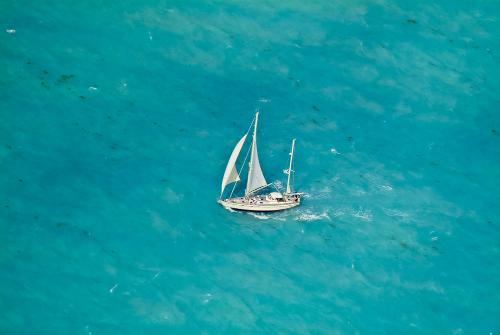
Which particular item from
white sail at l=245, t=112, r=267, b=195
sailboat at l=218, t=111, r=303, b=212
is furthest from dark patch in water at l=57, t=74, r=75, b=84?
white sail at l=245, t=112, r=267, b=195

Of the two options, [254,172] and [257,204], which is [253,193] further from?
[254,172]

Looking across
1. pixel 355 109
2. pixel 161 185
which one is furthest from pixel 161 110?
pixel 355 109

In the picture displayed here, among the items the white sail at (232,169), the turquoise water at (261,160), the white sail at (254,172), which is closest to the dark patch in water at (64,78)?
the turquoise water at (261,160)

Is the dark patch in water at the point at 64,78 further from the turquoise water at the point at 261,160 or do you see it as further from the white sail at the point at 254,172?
the white sail at the point at 254,172

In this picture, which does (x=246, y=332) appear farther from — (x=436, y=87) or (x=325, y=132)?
(x=436, y=87)

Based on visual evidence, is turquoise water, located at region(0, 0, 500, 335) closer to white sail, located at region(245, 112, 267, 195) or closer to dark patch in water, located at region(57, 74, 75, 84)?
dark patch in water, located at region(57, 74, 75, 84)

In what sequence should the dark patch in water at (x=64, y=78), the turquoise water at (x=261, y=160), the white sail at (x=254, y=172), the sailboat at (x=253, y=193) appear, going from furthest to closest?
the dark patch in water at (x=64, y=78) < the sailboat at (x=253, y=193) < the white sail at (x=254, y=172) < the turquoise water at (x=261, y=160)

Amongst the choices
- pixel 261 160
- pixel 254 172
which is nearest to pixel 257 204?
pixel 254 172

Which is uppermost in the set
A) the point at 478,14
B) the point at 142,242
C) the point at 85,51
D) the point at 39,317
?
the point at 478,14
